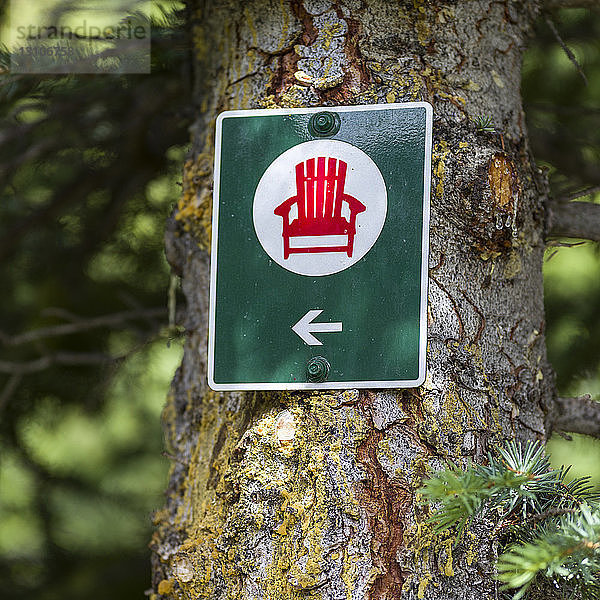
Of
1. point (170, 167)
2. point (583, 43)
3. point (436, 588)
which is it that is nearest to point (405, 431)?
point (436, 588)

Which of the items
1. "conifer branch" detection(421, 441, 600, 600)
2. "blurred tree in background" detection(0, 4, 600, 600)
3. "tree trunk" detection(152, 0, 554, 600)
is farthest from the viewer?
"blurred tree in background" detection(0, 4, 600, 600)

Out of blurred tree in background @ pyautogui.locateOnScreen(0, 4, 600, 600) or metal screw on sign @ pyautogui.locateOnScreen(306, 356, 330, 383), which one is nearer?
metal screw on sign @ pyautogui.locateOnScreen(306, 356, 330, 383)

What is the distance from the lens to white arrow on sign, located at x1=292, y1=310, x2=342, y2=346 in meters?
1.12

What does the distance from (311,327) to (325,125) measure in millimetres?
280

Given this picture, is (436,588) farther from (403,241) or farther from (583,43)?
(583,43)

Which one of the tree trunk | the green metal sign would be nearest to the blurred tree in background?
the tree trunk

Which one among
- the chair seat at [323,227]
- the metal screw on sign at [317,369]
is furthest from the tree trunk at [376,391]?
the chair seat at [323,227]

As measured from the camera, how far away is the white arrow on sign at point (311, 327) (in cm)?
112

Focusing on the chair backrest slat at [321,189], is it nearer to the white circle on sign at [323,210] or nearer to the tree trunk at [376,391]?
the white circle on sign at [323,210]

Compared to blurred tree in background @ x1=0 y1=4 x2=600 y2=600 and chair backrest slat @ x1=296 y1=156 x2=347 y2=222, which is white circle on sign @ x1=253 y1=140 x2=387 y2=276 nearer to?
chair backrest slat @ x1=296 y1=156 x2=347 y2=222

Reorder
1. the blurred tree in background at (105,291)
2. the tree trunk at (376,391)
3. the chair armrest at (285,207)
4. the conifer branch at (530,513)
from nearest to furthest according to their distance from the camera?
the conifer branch at (530,513)
the tree trunk at (376,391)
the chair armrest at (285,207)
the blurred tree in background at (105,291)

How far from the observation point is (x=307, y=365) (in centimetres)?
112

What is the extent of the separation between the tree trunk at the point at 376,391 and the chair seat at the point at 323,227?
0.13 metres

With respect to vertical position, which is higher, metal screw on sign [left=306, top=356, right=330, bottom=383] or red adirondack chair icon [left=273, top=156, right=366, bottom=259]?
red adirondack chair icon [left=273, top=156, right=366, bottom=259]
